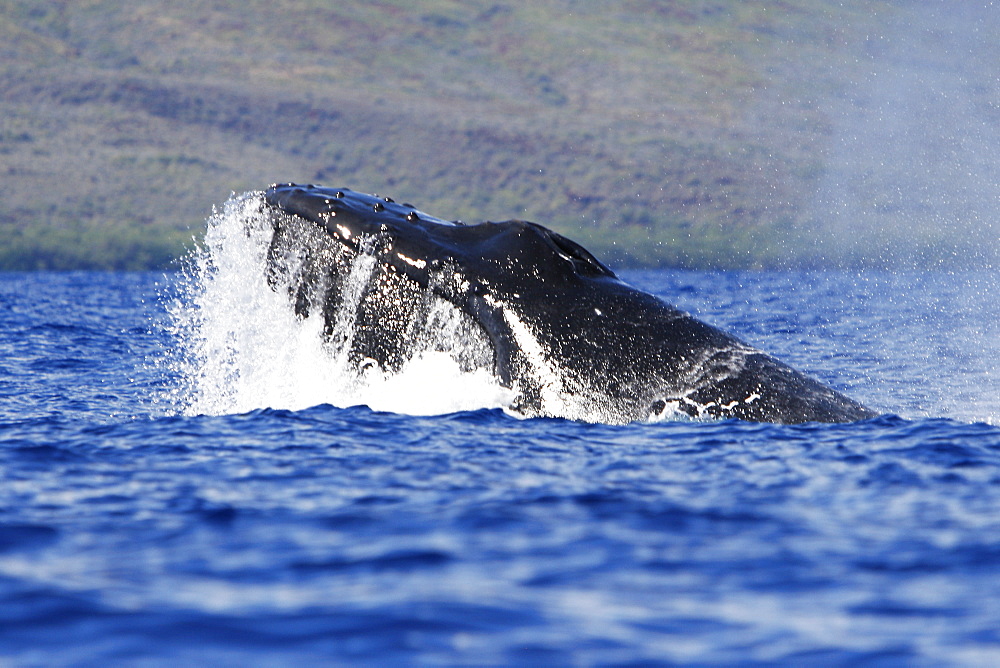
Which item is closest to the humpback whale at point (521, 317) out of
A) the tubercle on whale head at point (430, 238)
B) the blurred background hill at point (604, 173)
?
the tubercle on whale head at point (430, 238)

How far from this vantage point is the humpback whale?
10508mm

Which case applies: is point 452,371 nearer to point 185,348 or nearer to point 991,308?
point 185,348

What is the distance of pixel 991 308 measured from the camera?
5256 centimetres

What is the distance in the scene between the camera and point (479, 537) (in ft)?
22.7

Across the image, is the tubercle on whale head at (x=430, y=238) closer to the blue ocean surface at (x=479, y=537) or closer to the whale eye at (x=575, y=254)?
the whale eye at (x=575, y=254)

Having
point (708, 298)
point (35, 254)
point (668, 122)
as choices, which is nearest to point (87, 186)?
point (35, 254)

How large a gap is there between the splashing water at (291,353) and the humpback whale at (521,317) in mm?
88

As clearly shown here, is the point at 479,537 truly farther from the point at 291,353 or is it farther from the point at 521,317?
the point at 291,353

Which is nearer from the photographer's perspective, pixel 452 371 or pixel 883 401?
pixel 452 371

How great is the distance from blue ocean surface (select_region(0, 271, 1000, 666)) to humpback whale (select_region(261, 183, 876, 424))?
14.0 inches

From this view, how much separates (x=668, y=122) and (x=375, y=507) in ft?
642

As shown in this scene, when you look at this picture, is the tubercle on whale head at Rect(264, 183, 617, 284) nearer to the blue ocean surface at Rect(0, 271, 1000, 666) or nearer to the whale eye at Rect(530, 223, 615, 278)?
the whale eye at Rect(530, 223, 615, 278)

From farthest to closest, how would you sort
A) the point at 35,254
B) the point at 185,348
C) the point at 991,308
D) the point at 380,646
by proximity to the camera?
the point at 35,254 → the point at 991,308 → the point at 185,348 → the point at 380,646

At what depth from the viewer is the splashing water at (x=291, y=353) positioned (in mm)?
10852
